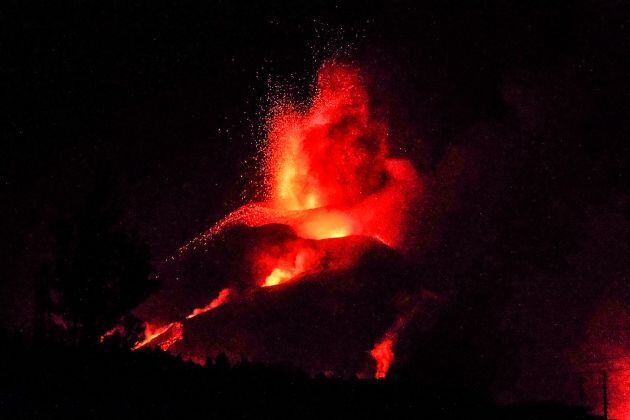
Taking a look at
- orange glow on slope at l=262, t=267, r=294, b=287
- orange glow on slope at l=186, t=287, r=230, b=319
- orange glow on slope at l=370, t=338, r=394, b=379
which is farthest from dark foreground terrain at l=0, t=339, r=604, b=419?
orange glow on slope at l=262, t=267, r=294, b=287

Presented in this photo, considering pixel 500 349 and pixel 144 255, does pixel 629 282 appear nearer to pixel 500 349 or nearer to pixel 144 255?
pixel 500 349

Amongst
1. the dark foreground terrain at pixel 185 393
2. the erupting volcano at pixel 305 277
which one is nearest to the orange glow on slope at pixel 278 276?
the erupting volcano at pixel 305 277

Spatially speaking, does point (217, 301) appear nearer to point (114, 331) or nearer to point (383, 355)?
point (383, 355)

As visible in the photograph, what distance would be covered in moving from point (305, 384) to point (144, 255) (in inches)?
539

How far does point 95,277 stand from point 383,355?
14595 mm

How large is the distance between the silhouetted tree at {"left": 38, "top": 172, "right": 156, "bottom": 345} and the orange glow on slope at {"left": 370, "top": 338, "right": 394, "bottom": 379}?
12116 millimetres

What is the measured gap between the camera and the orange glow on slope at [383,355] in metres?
31.0

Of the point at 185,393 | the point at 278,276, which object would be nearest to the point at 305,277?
the point at 278,276

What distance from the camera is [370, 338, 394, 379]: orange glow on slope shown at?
102ft

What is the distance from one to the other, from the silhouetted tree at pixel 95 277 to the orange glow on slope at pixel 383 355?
39.8 feet

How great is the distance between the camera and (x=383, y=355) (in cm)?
3184

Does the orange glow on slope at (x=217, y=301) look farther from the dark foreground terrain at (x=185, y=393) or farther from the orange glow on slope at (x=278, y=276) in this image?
the dark foreground terrain at (x=185, y=393)

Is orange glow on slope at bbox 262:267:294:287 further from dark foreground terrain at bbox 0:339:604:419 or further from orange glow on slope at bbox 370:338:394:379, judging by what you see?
dark foreground terrain at bbox 0:339:604:419

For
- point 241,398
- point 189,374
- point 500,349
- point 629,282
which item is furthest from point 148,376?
point 629,282
